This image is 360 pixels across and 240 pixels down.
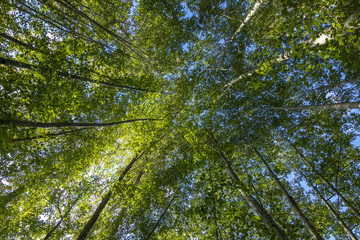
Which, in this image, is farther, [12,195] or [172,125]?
[172,125]

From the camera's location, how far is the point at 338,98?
753cm

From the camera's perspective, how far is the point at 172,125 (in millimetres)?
10852

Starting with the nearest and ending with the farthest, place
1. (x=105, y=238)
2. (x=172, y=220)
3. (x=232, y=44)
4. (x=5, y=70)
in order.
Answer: (x=5, y=70), (x=172, y=220), (x=105, y=238), (x=232, y=44)

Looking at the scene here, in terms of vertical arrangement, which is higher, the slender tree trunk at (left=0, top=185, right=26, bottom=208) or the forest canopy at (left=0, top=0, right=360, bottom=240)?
the forest canopy at (left=0, top=0, right=360, bottom=240)

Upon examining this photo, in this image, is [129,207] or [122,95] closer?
[129,207]

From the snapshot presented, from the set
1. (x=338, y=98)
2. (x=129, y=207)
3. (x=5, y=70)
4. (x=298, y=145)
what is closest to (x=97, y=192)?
(x=129, y=207)

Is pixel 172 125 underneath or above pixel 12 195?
above

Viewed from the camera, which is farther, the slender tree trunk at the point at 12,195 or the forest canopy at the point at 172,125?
the slender tree trunk at the point at 12,195

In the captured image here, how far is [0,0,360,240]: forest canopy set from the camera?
20.0ft

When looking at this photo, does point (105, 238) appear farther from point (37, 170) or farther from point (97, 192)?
point (37, 170)

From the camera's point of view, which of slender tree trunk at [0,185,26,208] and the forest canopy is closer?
the forest canopy

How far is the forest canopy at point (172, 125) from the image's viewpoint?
239 inches

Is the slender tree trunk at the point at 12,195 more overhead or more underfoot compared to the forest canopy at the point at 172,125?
more underfoot

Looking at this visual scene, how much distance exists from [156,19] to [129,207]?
12.5 metres
